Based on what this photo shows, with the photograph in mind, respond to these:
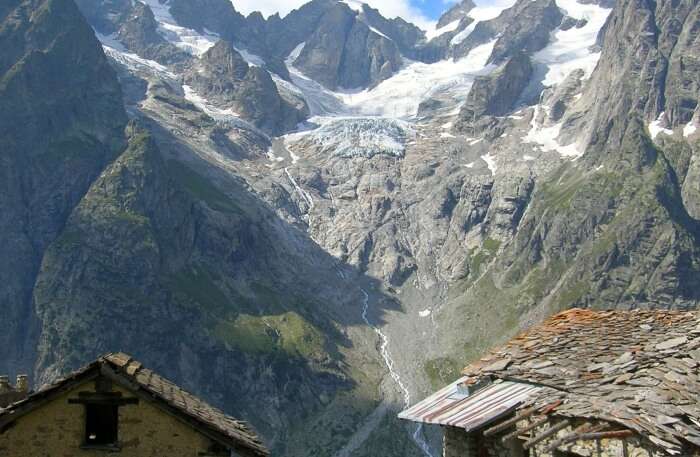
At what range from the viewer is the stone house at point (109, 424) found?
23.9 metres

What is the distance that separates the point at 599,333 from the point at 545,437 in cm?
497

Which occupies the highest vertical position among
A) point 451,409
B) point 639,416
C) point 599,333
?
point 599,333

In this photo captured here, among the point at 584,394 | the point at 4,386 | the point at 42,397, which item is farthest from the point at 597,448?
the point at 4,386

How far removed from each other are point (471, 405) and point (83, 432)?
10279mm

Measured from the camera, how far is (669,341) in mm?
20953

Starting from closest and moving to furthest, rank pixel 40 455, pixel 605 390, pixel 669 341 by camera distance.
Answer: pixel 605 390 → pixel 669 341 → pixel 40 455

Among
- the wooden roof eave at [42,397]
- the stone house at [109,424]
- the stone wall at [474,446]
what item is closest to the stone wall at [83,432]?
the stone house at [109,424]

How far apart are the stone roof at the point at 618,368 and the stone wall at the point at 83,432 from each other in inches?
305

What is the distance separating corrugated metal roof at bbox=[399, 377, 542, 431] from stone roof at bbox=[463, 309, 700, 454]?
1.09 ft

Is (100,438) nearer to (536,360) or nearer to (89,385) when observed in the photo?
(89,385)

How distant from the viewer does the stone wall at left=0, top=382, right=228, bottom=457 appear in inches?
939

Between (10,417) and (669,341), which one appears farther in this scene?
(10,417)

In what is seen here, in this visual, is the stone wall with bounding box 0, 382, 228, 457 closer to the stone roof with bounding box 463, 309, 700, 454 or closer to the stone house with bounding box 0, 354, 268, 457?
the stone house with bounding box 0, 354, 268, 457

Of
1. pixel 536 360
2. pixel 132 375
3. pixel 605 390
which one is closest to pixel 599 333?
pixel 536 360
